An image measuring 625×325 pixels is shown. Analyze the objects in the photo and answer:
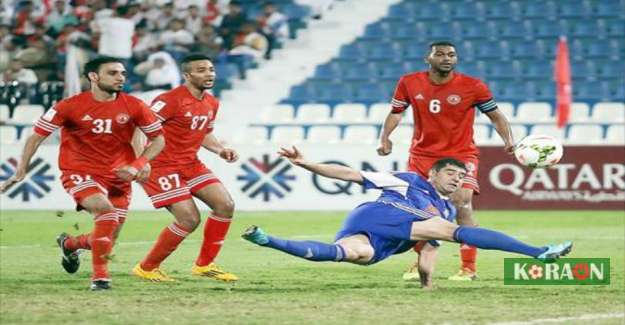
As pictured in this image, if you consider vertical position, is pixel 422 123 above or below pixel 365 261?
above

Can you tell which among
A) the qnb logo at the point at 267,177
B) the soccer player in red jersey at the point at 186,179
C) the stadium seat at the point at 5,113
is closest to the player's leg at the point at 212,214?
the soccer player in red jersey at the point at 186,179

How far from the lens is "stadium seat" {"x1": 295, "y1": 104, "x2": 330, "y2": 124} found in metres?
23.2

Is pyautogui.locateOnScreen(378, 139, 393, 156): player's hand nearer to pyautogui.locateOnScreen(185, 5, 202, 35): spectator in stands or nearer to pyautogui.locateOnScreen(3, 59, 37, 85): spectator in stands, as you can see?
pyautogui.locateOnScreen(3, 59, 37, 85): spectator in stands

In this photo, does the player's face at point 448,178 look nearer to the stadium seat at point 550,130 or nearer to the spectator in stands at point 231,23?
the stadium seat at point 550,130

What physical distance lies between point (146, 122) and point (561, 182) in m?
10.3

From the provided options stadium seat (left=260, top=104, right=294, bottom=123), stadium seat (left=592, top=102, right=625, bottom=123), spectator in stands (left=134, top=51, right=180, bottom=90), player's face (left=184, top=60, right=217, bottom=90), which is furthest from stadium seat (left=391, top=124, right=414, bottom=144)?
player's face (left=184, top=60, right=217, bottom=90)

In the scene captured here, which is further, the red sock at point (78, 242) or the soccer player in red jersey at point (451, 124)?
the soccer player in red jersey at point (451, 124)

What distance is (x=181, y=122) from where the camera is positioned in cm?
1079

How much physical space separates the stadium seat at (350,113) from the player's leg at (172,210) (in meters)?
12.3

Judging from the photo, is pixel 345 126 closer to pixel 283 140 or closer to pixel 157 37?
pixel 283 140

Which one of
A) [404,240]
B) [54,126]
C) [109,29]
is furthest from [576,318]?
[109,29]

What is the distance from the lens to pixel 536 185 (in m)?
19.1

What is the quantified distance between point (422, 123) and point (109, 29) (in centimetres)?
1336

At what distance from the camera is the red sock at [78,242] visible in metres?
10.6
